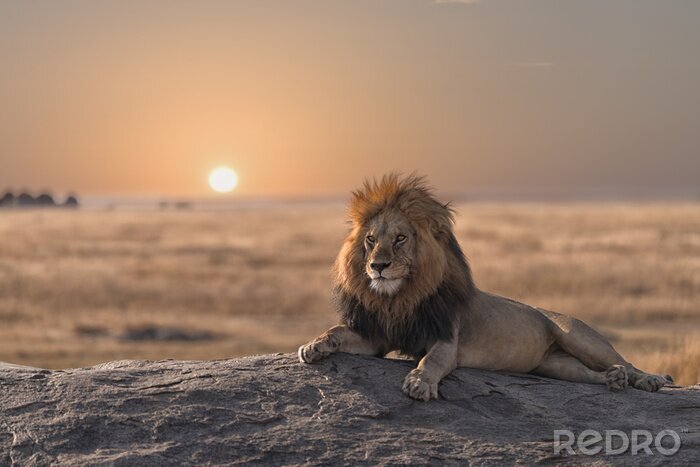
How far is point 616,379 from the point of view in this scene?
6.63 meters

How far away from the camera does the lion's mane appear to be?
5918 mm

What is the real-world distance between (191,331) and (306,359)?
16.7m

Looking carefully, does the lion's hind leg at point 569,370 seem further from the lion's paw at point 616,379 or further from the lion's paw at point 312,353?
the lion's paw at point 312,353

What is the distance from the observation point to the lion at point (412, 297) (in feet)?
19.2

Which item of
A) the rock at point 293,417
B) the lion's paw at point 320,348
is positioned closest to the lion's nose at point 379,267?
the lion's paw at point 320,348

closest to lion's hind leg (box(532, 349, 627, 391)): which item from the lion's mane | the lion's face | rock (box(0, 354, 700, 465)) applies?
rock (box(0, 354, 700, 465))

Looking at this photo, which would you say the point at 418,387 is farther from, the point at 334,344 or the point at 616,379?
the point at 616,379

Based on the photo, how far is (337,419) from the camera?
573cm

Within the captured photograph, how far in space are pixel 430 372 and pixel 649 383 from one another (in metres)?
1.84

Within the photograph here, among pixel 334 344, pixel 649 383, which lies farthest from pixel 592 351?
pixel 334 344

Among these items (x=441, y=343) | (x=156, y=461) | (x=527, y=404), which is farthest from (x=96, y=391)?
(x=527, y=404)

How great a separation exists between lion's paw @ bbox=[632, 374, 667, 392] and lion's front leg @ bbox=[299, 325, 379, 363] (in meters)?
1.95

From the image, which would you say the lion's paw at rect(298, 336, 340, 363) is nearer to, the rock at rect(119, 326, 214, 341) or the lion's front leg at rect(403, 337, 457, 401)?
the lion's front leg at rect(403, 337, 457, 401)

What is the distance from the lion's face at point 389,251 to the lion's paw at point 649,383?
80.7 inches
